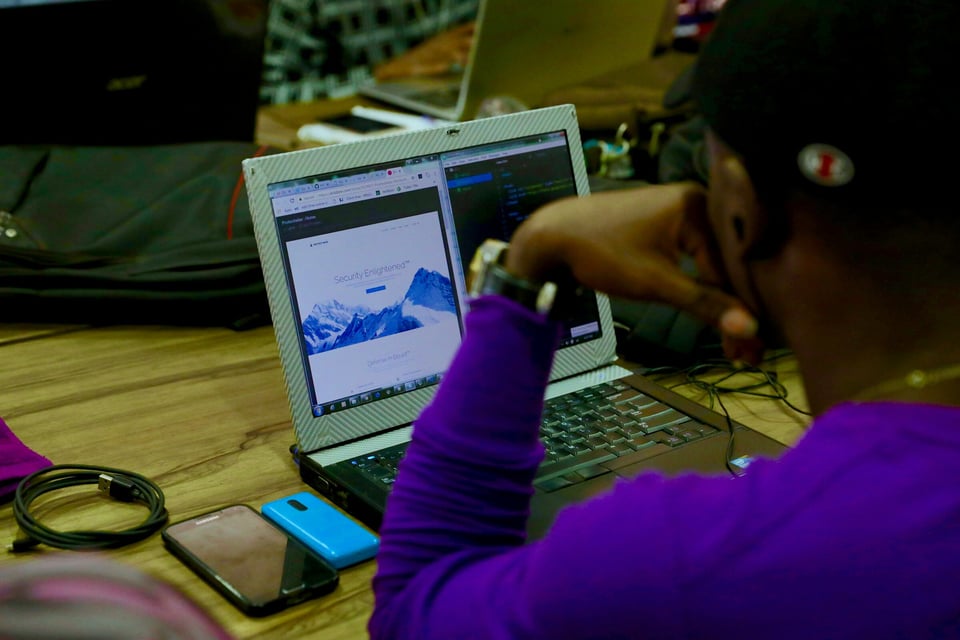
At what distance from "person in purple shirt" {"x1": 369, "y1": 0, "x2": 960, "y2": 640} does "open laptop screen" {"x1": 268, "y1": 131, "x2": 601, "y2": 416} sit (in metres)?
0.41

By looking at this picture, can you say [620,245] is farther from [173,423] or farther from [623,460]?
[173,423]

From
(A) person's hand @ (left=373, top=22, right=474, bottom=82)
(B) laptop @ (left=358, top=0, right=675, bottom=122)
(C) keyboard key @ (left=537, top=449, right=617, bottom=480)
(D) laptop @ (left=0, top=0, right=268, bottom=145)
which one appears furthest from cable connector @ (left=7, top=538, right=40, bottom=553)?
(A) person's hand @ (left=373, top=22, right=474, bottom=82)

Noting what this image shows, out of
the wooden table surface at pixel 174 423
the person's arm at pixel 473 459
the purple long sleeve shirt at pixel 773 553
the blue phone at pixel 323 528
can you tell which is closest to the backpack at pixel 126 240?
the wooden table surface at pixel 174 423

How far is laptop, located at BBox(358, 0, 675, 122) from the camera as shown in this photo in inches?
82.0

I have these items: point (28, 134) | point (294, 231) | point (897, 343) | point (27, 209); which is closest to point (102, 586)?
point (897, 343)

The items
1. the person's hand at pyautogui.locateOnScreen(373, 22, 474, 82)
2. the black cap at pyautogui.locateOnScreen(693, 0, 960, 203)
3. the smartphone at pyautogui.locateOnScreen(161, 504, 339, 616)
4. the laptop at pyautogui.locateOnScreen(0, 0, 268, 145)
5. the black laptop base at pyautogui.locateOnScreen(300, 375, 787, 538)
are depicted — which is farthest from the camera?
the person's hand at pyautogui.locateOnScreen(373, 22, 474, 82)

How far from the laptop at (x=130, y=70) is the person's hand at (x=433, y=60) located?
26.2 inches

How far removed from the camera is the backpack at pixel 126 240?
1.45 meters

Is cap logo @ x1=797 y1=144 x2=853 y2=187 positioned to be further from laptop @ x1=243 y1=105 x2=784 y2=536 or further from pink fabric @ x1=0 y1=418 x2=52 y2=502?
pink fabric @ x1=0 y1=418 x2=52 y2=502

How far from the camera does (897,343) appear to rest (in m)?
0.68

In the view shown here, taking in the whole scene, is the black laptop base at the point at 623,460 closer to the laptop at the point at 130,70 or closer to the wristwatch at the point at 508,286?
the wristwatch at the point at 508,286

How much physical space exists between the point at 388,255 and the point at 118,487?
35 cm

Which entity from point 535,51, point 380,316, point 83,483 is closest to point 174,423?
point 83,483

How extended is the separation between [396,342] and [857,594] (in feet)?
2.12
